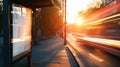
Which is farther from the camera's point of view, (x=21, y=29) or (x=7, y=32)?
(x=21, y=29)

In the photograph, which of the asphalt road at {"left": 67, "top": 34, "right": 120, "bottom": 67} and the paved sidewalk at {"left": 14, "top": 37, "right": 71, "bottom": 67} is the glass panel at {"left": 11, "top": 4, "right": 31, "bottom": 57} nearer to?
the paved sidewalk at {"left": 14, "top": 37, "right": 71, "bottom": 67}

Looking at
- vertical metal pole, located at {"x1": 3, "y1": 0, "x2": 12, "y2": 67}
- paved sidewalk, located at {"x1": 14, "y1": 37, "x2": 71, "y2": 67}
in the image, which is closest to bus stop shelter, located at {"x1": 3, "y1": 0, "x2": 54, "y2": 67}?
vertical metal pole, located at {"x1": 3, "y1": 0, "x2": 12, "y2": 67}

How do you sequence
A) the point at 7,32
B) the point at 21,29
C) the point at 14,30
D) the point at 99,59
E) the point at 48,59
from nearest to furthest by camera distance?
the point at 7,32
the point at 14,30
the point at 21,29
the point at 48,59
the point at 99,59

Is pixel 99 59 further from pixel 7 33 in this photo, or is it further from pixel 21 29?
pixel 7 33

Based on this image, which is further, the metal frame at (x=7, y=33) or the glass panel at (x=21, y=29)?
the glass panel at (x=21, y=29)

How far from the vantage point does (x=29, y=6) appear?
1020cm

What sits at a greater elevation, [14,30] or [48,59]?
[14,30]

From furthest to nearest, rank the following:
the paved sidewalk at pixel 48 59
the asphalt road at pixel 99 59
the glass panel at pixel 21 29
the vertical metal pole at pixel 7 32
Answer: the asphalt road at pixel 99 59 < the paved sidewalk at pixel 48 59 < the glass panel at pixel 21 29 < the vertical metal pole at pixel 7 32

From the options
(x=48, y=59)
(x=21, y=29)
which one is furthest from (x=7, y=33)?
(x=48, y=59)

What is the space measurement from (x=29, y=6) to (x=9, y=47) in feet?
11.8

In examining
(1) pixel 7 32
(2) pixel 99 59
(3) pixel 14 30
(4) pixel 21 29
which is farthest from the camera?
(2) pixel 99 59

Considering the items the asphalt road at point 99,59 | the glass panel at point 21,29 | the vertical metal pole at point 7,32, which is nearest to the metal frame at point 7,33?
the vertical metal pole at point 7,32

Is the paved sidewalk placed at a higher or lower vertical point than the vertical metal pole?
lower

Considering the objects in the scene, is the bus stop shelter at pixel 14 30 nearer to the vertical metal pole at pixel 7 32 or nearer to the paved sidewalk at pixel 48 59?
the vertical metal pole at pixel 7 32
